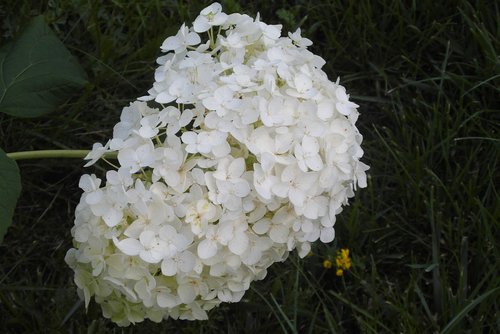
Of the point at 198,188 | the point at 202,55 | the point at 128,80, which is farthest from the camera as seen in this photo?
the point at 128,80

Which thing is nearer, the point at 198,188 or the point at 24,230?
the point at 198,188

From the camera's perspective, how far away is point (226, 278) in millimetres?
1317

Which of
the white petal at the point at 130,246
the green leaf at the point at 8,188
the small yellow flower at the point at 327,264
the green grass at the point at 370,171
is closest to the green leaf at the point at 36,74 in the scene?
the green leaf at the point at 8,188

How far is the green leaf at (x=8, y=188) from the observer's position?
133cm

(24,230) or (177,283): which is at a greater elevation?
(177,283)

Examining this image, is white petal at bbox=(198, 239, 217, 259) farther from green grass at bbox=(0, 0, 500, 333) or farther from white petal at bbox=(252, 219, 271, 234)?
green grass at bbox=(0, 0, 500, 333)

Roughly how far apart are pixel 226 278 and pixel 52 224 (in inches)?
31.7

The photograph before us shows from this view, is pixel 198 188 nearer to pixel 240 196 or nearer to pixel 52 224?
pixel 240 196

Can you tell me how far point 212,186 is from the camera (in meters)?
1.23

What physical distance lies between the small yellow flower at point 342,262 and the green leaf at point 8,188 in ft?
2.35

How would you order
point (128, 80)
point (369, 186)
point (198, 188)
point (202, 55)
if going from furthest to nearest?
1. point (128, 80)
2. point (369, 186)
3. point (202, 55)
4. point (198, 188)

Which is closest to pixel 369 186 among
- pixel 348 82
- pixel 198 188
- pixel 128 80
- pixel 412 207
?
pixel 412 207

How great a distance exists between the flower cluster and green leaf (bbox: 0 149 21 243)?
115 millimetres

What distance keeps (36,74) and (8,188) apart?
13.2 inches
